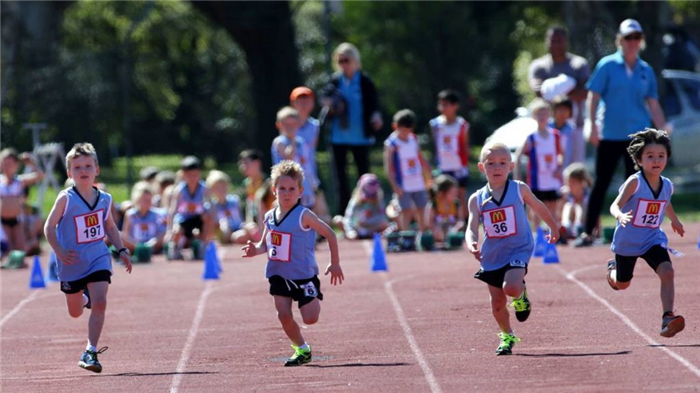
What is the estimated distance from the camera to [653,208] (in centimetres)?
977

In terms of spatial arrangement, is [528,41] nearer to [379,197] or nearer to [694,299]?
[379,197]

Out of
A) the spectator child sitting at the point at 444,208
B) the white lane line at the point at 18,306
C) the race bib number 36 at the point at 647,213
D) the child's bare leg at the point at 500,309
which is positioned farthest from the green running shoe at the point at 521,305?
the spectator child sitting at the point at 444,208

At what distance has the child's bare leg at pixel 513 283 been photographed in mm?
9383

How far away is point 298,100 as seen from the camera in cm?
1706

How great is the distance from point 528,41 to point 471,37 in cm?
543

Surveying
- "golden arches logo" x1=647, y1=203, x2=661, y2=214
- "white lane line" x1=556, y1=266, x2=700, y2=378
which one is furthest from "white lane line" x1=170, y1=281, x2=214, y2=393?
"golden arches logo" x1=647, y1=203, x2=661, y2=214

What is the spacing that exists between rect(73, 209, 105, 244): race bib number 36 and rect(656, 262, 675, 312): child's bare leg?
3.83 metres

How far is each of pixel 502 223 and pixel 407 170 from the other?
7461mm

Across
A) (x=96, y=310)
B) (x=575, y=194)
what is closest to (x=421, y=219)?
(x=575, y=194)

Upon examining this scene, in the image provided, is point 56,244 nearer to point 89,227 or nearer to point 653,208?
point 89,227

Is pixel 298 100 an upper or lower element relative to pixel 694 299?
upper

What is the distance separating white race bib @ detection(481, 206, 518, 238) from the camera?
959cm

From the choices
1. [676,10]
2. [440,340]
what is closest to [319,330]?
[440,340]

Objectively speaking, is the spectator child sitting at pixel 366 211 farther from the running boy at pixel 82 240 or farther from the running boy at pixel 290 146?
the running boy at pixel 82 240
